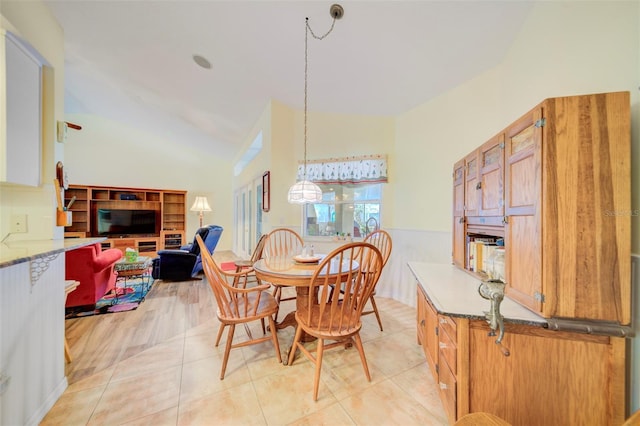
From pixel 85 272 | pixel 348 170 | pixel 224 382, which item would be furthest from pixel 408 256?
pixel 85 272

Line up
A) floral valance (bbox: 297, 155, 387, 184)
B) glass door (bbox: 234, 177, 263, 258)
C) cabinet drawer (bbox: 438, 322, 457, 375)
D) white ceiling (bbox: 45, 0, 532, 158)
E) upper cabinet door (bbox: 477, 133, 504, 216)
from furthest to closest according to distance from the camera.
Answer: glass door (bbox: 234, 177, 263, 258) → floral valance (bbox: 297, 155, 387, 184) → white ceiling (bbox: 45, 0, 532, 158) → upper cabinet door (bbox: 477, 133, 504, 216) → cabinet drawer (bbox: 438, 322, 457, 375)

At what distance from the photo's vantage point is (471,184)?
1747 mm

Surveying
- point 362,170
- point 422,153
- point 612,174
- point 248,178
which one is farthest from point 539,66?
point 248,178

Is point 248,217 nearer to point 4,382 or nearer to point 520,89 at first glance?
point 4,382

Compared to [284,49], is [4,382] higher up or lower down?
lower down

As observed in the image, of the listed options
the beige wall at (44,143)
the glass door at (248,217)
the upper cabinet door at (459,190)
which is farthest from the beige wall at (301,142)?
the beige wall at (44,143)

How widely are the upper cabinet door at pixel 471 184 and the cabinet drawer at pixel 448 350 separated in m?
0.89

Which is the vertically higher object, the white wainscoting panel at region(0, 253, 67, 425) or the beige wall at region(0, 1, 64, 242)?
the beige wall at region(0, 1, 64, 242)

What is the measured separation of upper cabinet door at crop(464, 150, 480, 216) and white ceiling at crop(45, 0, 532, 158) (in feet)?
3.69

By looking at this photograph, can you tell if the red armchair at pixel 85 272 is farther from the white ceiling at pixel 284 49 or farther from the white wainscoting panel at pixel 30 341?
the white ceiling at pixel 284 49

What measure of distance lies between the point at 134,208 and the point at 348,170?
623 centimetres

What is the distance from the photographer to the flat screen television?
5938 millimetres

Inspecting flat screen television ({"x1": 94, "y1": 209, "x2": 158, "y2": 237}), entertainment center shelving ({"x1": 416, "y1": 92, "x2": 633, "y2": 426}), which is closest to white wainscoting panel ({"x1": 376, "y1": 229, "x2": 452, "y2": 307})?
entertainment center shelving ({"x1": 416, "y1": 92, "x2": 633, "y2": 426})

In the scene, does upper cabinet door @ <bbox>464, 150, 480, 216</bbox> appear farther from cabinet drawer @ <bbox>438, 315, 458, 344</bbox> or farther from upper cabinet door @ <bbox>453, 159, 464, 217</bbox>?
cabinet drawer @ <bbox>438, 315, 458, 344</bbox>
